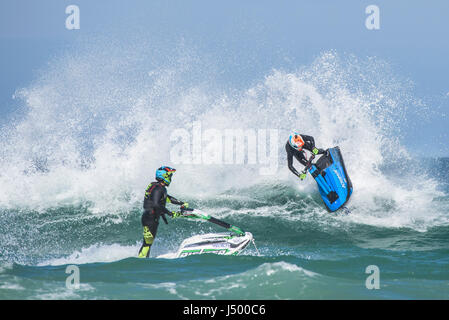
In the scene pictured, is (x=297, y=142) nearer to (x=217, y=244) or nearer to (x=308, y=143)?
(x=308, y=143)

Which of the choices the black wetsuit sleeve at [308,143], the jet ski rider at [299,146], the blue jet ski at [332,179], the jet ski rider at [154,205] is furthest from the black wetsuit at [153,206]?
the blue jet ski at [332,179]

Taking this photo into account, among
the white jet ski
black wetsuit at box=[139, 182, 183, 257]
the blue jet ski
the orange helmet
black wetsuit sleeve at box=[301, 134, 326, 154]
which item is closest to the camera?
black wetsuit at box=[139, 182, 183, 257]

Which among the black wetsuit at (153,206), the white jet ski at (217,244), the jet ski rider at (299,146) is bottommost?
the white jet ski at (217,244)

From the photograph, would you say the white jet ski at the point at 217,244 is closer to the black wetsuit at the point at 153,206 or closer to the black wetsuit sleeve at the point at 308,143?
the black wetsuit at the point at 153,206

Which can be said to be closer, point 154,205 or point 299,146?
point 154,205

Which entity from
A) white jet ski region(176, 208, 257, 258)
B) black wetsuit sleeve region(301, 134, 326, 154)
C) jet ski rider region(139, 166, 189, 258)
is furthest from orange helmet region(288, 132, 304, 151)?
jet ski rider region(139, 166, 189, 258)

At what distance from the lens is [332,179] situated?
12.1m

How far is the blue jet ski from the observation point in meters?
12.0

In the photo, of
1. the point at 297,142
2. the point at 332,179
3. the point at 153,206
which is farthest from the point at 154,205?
the point at 332,179

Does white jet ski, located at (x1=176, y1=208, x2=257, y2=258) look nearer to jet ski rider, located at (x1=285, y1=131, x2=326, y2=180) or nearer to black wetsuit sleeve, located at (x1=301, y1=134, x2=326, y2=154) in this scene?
jet ski rider, located at (x1=285, y1=131, x2=326, y2=180)

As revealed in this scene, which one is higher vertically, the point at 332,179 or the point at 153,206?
the point at 332,179

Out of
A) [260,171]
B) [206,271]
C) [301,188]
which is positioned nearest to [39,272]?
[206,271]

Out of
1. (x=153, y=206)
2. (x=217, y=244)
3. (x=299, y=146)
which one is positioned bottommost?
(x=217, y=244)

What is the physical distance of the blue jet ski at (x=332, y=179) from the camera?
Answer: 12.0m
